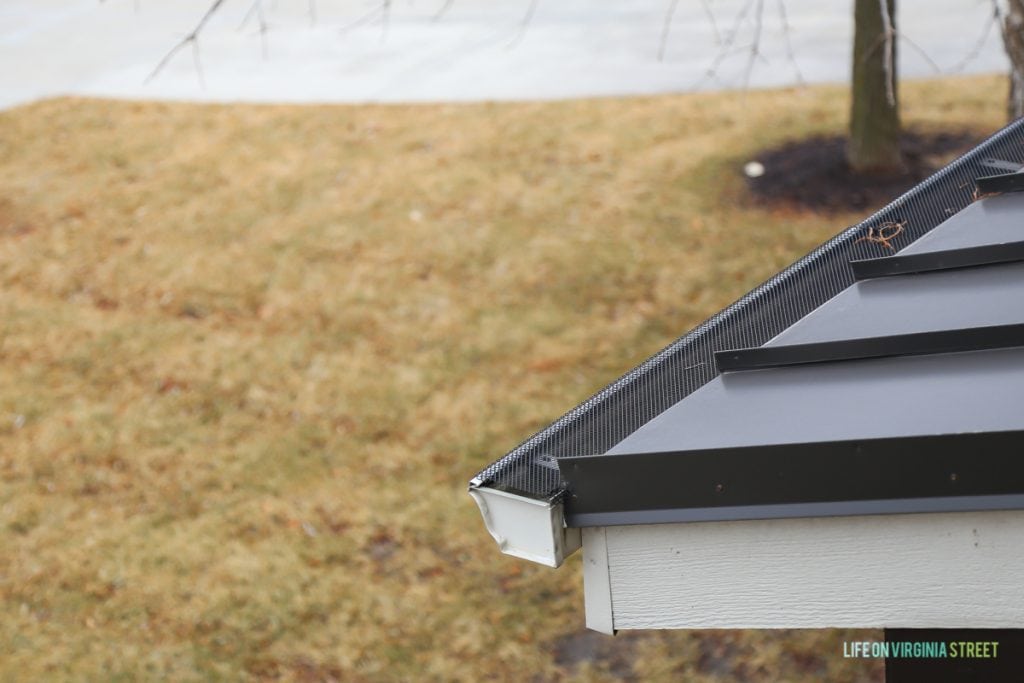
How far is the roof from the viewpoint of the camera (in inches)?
72.1

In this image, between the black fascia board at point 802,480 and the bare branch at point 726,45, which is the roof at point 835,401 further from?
the bare branch at point 726,45

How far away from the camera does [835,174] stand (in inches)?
311

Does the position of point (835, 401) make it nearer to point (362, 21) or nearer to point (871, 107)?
point (362, 21)

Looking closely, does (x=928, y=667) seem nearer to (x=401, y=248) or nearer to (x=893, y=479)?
(x=893, y=479)

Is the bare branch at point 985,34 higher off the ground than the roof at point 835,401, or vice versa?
the bare branch at point 985,34

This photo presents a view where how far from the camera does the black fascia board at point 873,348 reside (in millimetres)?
2041

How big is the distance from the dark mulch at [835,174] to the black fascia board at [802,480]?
593cm

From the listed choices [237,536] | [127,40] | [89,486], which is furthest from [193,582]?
[127,40]

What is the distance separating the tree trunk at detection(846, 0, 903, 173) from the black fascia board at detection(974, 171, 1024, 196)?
5202mm

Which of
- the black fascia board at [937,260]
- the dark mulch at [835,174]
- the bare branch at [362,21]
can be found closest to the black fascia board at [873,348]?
the black fascia board at [937,260]

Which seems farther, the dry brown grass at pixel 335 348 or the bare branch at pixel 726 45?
the bare branch at pixel 726 45

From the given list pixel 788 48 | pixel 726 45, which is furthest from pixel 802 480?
pixel 788 48

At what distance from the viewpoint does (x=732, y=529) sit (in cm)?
200

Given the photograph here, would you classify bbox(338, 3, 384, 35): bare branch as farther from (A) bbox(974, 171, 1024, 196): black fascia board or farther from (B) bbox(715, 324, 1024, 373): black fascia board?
(B) bbox(715, 324, 1024, 373): black fascia board
